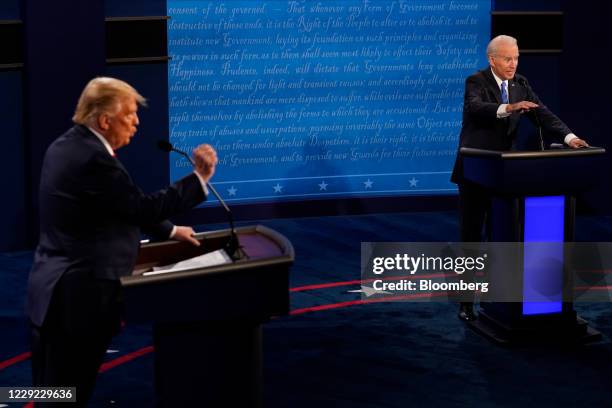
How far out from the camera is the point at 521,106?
5.31m

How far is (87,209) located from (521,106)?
2.75m

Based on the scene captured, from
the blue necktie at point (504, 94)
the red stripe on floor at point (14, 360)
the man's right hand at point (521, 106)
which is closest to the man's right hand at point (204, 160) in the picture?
the red stripe on floor at point (14, 360)

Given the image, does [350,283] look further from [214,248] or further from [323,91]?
[214,248]

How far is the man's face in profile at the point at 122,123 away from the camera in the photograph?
334cm

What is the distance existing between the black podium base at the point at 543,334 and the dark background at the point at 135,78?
11.0 feet

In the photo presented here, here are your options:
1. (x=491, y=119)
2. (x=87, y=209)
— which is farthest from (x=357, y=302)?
(x=87, y=209)

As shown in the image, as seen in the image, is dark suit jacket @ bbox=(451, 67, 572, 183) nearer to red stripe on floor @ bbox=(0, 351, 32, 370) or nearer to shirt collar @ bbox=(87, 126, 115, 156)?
red stripe on floor @ bbox=(0, 351, 32, 370)

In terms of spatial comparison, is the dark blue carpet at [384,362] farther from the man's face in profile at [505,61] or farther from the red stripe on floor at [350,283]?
the man's face in profile at [505,61]

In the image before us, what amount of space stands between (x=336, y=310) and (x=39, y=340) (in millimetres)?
3020

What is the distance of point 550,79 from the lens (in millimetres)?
8641

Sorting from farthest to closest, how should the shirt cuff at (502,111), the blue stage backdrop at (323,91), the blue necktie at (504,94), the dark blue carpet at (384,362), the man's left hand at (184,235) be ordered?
the blue stage backdrop at (323,91)
the blue necktie at (504,94)
the shirt cuff at (502,111)
the dark blue carpet at (384,362)
the man's left hand at (184,235)

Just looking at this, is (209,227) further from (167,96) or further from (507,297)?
(507,297)

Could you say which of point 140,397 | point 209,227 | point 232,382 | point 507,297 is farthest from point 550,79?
point 232,382

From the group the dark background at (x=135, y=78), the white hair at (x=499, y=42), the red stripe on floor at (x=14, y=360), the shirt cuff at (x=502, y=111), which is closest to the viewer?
the red stripe on floor at (x=14, y=360)
